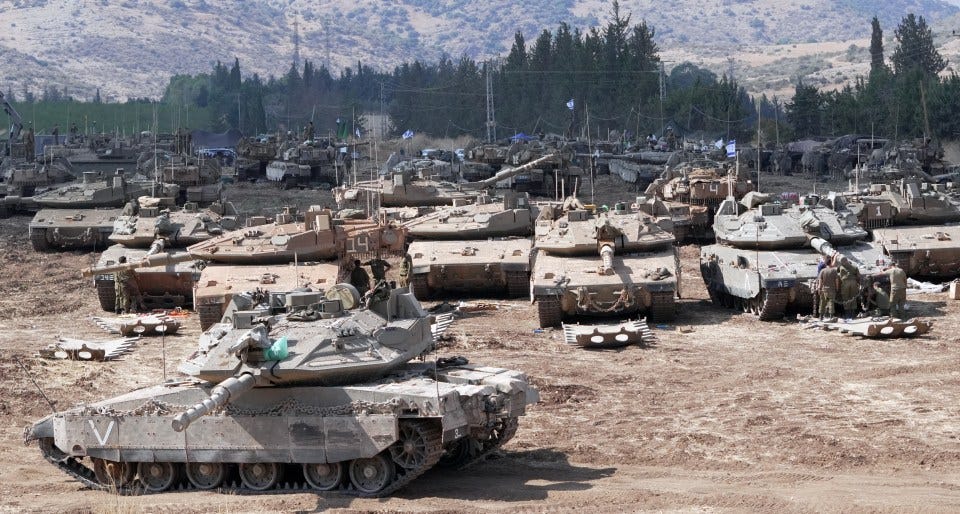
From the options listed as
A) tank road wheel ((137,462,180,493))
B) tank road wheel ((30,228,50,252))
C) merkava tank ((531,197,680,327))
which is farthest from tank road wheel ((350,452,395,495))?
tank road wheel ((30,228,50,252))

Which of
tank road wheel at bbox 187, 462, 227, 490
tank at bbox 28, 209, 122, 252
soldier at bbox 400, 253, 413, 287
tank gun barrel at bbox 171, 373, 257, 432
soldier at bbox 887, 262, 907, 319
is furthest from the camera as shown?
tank at bbox 28, 209, 122, 252

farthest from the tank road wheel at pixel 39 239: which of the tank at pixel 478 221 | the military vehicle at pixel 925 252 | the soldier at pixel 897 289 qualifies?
the soldier at pixel 897 289

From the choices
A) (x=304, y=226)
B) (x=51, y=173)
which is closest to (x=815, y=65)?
(x=51, y=173)

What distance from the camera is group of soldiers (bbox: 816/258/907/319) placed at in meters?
24.7

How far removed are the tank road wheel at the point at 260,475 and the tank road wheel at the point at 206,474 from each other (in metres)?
0.20

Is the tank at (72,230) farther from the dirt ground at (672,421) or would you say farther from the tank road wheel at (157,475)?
the tank road wheel at (157,475)

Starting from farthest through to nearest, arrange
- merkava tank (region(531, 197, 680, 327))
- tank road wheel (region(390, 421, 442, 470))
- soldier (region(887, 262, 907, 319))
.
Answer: merkava tank (region(531, 197, 680, 327)) < soldier (region(887, 262, 907, 319)) < tank road wheel (region(390, 421, 442, 470))

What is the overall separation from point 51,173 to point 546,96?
50.0m

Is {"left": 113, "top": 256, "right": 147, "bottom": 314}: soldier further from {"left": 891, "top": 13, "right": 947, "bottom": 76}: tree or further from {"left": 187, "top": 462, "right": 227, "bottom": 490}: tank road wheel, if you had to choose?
{"left": 891, "top": 13, "right": 947, "bottom": 76}: tree

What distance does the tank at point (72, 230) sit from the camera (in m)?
37.3

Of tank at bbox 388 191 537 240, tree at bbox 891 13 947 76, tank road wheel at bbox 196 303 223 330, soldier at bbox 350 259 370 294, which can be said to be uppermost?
tree at bbox 891 13 947 76

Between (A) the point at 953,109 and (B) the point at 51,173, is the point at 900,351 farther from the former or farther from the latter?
(A) the point at 953,109

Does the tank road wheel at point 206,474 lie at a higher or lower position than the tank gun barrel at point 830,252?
lower

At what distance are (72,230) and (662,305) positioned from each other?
17.2 meters
